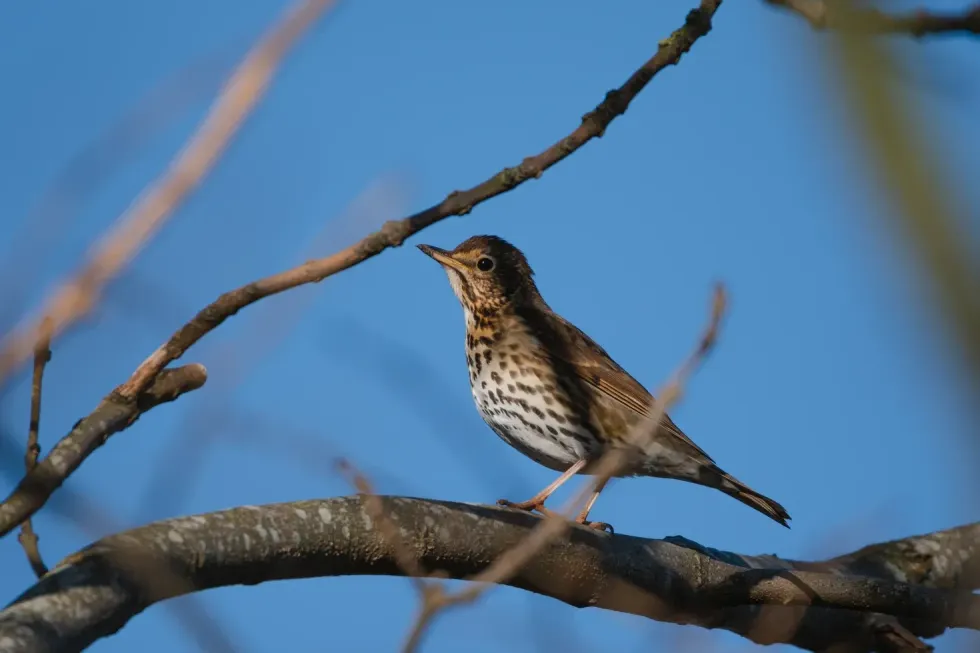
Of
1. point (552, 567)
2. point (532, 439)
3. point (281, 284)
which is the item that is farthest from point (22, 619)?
point (532, 439)

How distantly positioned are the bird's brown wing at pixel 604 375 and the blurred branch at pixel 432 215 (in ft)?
11.9

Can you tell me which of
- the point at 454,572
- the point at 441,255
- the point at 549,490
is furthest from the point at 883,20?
the point at 441,255

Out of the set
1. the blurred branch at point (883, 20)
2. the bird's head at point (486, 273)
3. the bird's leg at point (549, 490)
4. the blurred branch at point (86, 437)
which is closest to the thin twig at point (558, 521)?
the blurred branch at point (883, 20)

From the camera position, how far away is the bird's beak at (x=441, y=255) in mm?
8516

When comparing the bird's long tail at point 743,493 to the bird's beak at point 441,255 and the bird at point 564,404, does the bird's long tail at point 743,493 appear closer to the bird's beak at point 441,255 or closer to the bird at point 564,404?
the bird at point 564,404

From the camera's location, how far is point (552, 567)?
4246 millimetres

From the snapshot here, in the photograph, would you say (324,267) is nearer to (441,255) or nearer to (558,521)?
(558,521)

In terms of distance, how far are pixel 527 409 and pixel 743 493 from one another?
1.41 metres

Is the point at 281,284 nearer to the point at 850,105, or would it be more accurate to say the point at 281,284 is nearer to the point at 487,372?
the point at 850,105

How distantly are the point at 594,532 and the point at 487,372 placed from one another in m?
2.98

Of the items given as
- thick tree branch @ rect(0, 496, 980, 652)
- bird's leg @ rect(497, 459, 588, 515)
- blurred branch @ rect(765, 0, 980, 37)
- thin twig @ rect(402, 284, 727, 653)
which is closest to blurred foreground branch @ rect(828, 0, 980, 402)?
blurred branch @ rect(765, 0, 980, 37)

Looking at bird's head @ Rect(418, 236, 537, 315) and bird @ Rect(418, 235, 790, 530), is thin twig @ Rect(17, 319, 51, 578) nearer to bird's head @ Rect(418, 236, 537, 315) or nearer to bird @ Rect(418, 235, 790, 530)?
bird @ Rect(418, 235, 790, 530)

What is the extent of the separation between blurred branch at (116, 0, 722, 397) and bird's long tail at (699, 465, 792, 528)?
3.78 meters

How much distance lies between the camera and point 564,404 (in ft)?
23.0
